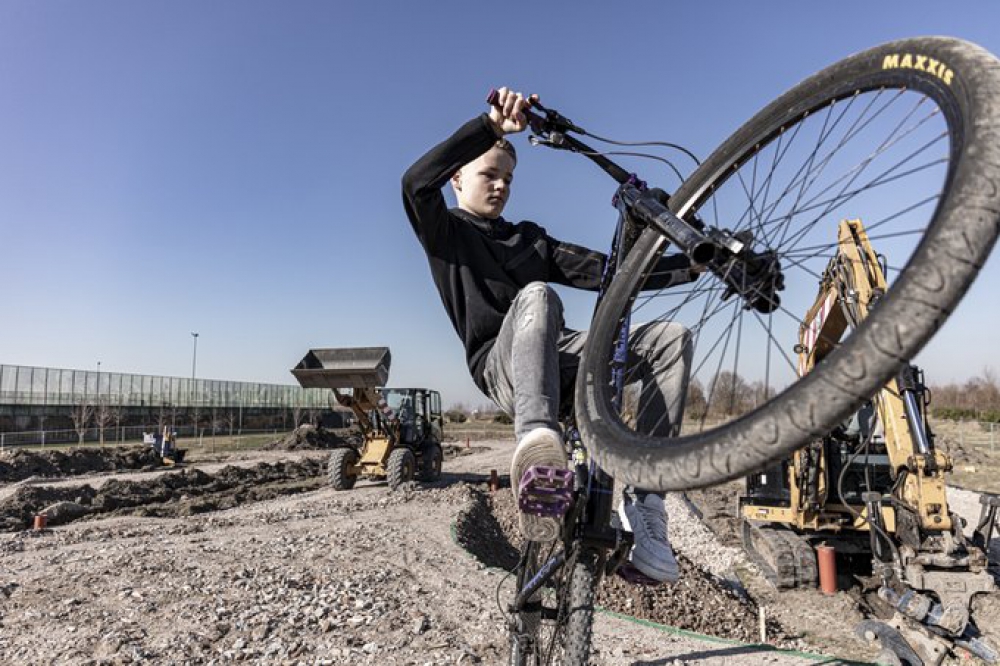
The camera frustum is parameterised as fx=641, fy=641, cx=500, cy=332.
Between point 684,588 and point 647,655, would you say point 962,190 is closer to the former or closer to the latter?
point 647,655

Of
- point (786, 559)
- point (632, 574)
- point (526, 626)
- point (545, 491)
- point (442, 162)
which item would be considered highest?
point (442, 162)

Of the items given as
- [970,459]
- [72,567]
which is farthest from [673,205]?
[970,459]

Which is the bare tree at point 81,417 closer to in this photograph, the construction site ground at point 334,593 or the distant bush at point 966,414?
the construction site ground at point 334,593

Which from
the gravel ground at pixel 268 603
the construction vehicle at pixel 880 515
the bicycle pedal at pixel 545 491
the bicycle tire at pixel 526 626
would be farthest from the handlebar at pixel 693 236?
the gravel ground at pixel 268 603

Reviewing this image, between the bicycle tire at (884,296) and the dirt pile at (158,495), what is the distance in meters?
13.1

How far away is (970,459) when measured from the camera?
25.2 m

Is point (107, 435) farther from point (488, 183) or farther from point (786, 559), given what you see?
point (488, 183)

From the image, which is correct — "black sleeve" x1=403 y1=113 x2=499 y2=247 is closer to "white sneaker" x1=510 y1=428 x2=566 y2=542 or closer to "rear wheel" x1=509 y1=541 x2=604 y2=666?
"white sneaker" x1=510 y1=428 x2=566 y2=542

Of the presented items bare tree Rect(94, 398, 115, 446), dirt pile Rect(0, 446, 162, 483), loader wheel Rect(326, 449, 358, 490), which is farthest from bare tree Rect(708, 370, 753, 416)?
bare tree Rect(94, 398, 115, 446)

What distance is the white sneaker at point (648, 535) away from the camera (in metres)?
2.44

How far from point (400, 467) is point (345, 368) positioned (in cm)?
264

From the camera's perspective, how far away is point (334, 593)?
6.10 m

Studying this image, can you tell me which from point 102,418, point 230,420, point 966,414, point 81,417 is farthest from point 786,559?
point 966,414

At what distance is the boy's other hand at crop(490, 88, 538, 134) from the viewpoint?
7.94ft
